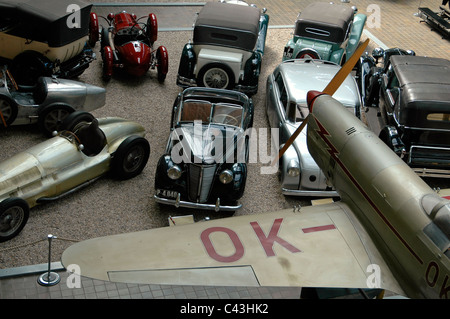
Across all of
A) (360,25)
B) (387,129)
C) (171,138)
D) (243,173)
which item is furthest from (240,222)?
(360,25)

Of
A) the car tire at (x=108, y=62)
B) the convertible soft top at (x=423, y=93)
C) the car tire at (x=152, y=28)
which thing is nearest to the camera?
the convertible soft top at (x=423, y=93)

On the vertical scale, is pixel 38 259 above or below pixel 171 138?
below

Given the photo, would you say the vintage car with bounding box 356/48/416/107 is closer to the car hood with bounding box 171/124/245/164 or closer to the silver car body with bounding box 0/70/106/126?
the car hood with bounding box 171/124/245/164

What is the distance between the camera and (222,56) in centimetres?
1046

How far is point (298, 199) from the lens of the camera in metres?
8.27

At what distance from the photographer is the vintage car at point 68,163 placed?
22.3ft

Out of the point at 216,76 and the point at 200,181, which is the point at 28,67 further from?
the point at 200,181

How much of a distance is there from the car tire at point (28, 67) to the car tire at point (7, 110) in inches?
47.2

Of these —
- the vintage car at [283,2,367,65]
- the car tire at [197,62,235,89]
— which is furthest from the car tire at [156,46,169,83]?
the vintage car at [283,2,367,65]

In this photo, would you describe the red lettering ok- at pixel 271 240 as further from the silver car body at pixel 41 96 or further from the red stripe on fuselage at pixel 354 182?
the silver car body at pixel 41 96

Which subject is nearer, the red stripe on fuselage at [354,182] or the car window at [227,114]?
the red stripe on fuselage at [354,182]

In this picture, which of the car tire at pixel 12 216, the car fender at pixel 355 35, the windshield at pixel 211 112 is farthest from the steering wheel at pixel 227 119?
the car fender at pixel 355 35

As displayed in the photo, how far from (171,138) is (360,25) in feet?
22.7
